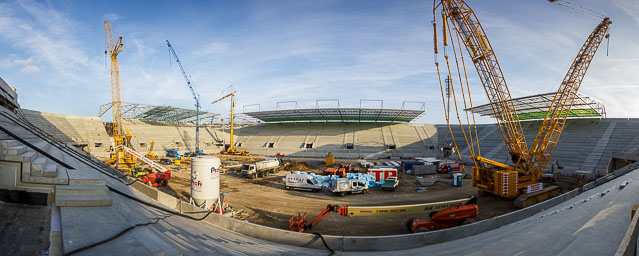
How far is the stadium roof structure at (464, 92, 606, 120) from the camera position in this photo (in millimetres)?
39938

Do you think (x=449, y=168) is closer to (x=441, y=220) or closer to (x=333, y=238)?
(x=441, y=220)

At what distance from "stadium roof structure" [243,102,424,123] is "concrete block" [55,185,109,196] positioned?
56397 millimetres

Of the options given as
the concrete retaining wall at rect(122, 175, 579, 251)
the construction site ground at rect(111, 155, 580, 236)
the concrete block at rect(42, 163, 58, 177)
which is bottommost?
the construction site ground at rect(111, 155, 580, 236)

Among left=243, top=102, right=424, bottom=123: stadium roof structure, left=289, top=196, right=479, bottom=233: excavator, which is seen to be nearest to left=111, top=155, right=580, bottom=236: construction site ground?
left=289, top=196, right=479, bottom=233: excavator

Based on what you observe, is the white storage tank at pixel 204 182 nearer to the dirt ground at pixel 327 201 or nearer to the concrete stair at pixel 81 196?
the dirt ground at pixel 327 201

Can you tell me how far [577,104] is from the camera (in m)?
39.5

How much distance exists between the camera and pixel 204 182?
12836 millimetres

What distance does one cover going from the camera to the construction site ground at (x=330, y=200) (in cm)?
1415

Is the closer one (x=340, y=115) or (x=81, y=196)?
(x=81, y=196)

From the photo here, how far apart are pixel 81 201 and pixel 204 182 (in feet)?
25.4

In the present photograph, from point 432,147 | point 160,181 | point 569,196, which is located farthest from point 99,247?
point 432,147

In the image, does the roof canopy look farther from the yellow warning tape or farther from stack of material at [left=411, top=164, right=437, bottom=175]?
the yellow warning tape

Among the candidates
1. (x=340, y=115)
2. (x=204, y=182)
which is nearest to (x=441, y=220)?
(x=204, y=182)

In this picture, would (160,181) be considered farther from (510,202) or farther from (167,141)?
(167,141)
